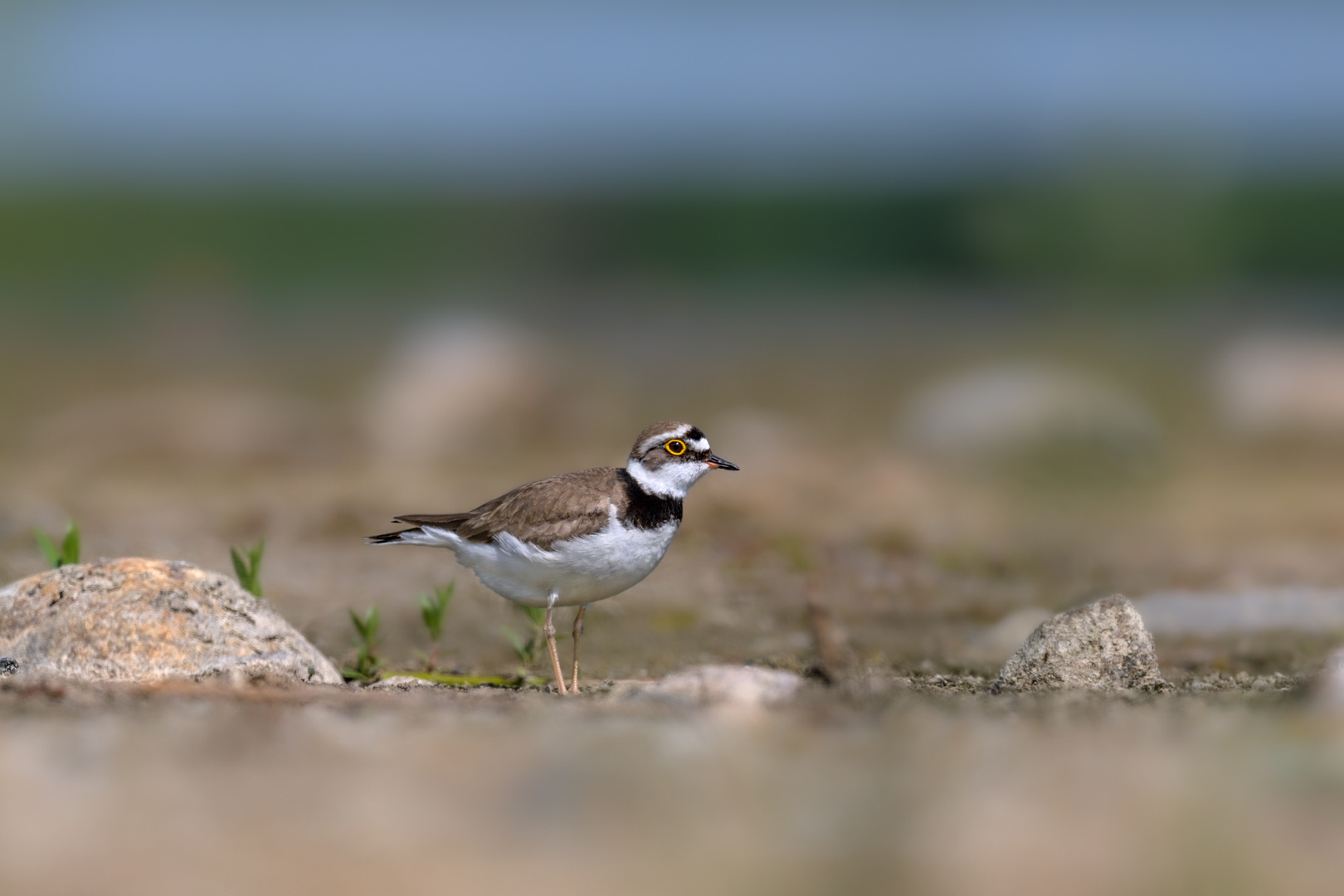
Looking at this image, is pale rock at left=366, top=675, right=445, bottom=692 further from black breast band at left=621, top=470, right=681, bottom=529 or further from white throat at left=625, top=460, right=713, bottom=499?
white throat at left=625, top=460, right=713, bottom=499

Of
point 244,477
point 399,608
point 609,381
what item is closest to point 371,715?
point 399,608

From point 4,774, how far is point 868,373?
2342cm

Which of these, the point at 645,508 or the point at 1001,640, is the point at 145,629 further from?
the point at 1001,640

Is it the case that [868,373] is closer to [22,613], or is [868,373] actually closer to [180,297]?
[180,297]

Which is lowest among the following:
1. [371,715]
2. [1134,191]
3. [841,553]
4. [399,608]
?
[371,715]

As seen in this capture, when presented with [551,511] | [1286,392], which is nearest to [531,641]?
[551,511]

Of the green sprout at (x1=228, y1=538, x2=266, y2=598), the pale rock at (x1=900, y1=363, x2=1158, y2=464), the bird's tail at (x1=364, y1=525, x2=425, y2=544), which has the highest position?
the pale rock at (x1=900, y1=363, x2=1158, y2=464)

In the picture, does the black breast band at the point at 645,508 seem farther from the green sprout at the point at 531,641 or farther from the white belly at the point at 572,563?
the green sprout at the point at 531,641

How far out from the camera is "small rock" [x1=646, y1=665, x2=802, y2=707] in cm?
568

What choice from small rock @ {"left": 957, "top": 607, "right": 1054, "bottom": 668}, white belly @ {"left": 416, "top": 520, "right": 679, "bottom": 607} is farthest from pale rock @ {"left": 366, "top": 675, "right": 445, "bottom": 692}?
small rock @ {"left": 957, "top": 607, "right": 1054, "bottom": 668}

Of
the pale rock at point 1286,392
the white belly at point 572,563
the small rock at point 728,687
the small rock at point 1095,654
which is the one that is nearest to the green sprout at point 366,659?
the white belly at point 572,563

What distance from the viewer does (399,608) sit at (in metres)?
9.56

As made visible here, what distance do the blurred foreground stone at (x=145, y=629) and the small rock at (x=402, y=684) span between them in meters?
0.26

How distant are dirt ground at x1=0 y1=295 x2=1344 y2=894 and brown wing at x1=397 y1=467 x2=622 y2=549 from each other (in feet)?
2.62
